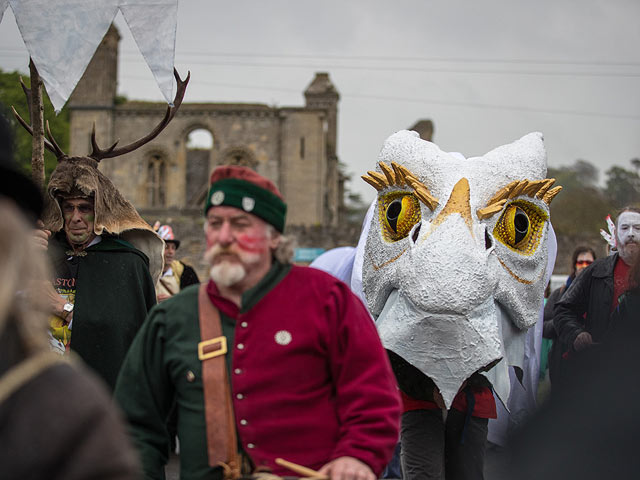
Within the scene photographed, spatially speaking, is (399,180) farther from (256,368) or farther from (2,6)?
(2,6)

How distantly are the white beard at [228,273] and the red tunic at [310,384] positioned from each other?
12 cm

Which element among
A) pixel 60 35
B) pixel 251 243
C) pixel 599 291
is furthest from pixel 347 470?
pixel 599 291

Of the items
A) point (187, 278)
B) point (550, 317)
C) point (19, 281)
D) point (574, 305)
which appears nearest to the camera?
point (19, 281)

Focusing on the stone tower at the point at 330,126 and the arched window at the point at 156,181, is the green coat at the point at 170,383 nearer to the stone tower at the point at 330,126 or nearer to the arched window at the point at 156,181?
the stone tower at the point at 330,126

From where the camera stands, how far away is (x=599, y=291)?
21.5 feet

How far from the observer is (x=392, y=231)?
5.26 meters

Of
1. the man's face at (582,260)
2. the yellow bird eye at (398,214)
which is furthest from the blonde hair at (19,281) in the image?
the man's face at (582,260)

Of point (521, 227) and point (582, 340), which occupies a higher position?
point (521, 227)

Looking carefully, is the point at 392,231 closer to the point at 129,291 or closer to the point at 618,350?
the point at 129,291

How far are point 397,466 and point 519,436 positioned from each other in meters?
5.84

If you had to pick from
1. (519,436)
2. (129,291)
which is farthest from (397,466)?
(519,436)

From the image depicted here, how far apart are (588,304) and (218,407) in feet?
14.1

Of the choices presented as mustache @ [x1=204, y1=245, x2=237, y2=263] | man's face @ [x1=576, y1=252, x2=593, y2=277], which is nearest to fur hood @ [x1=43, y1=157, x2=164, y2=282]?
mustache @ [x1=204, y1=245, x2=237, y2=263]

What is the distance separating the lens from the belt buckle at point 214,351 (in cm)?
307
